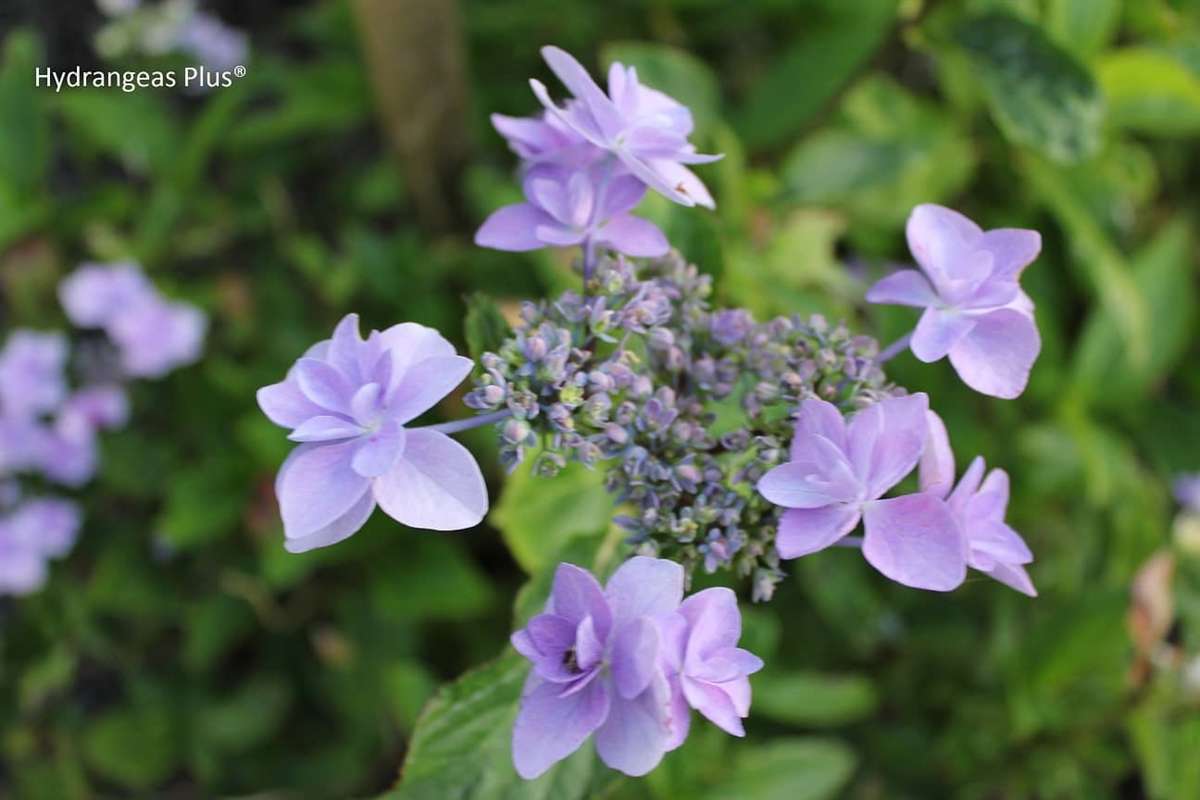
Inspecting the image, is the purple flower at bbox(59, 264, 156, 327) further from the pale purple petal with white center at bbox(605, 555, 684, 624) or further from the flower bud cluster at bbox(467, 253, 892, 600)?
the pale purple petal with white center at bbox(605, 555, 684, 624)

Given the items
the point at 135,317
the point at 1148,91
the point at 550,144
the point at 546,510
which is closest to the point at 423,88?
the point at 135,317

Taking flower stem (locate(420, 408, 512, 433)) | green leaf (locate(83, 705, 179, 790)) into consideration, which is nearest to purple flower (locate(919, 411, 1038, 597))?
flower stem (locate(420, 408, 512, 433))

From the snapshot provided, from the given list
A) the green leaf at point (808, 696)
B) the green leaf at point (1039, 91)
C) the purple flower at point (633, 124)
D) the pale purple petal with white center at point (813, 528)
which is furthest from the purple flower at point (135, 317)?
the pale purple petal with white center at point (813, 528)

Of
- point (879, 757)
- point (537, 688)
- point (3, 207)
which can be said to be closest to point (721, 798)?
point (879, 757)

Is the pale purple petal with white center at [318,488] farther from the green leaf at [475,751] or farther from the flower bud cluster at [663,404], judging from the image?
the green leaf at [475,751]

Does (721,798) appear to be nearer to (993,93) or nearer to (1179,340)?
(993,93)

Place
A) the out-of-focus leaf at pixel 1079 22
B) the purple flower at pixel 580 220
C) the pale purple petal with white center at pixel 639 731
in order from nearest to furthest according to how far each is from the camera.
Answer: the pale purple petal with white center at pixel 639 731
the purple flower at pixel 580 220
the out-of-focus leaf at pixel 1079 22
